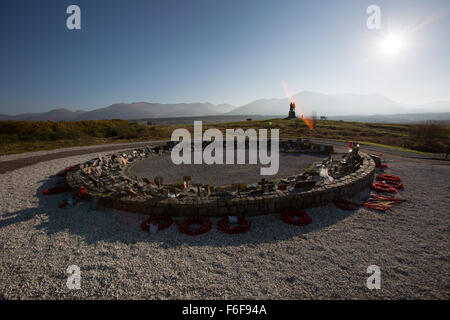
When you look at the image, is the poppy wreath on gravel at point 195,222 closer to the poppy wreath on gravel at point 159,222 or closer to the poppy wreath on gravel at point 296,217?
the poppy wreath on gravel at point 159,222

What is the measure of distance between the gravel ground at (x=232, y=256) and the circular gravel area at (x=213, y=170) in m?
4.76

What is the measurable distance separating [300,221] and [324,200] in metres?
2.09

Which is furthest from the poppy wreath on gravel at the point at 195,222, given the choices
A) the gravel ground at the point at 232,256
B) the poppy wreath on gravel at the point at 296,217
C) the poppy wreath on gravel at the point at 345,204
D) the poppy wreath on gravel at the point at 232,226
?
the poppy wreath on gravel at the point at 345,204

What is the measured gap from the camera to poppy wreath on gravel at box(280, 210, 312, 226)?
22.1ft

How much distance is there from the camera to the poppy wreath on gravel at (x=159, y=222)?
6.59 meters

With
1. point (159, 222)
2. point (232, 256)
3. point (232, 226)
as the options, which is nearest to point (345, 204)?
point (232, 226)

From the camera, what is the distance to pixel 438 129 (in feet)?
89.2

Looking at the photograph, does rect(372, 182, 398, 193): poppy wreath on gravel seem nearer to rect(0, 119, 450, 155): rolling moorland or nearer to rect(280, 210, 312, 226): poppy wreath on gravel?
rect(280, 210, 312, 226): poppy wreath on gravel

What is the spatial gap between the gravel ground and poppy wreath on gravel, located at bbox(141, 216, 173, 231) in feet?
0.78

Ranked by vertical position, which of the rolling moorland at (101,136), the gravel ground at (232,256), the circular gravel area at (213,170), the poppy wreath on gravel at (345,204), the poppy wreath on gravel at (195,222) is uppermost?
the rolling moorland at (101,136)

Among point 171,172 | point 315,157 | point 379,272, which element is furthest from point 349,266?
point 315,157

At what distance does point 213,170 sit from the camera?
46.1ft

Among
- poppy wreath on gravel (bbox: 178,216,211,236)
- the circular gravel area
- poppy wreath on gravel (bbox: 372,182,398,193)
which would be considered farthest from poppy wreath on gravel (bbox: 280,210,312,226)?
poppy wreath on gravel (bbox: 372,182,398,193)
